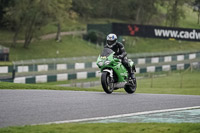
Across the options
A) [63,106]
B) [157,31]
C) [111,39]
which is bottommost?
[63,106]

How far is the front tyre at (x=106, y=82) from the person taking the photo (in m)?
15.4

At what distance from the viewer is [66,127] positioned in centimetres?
874

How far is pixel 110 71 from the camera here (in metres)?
15.6

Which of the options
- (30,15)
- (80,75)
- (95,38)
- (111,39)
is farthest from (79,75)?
(111,39)

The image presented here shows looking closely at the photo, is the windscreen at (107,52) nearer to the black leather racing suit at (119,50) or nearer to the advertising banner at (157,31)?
the black leather racing suit at (119,50)

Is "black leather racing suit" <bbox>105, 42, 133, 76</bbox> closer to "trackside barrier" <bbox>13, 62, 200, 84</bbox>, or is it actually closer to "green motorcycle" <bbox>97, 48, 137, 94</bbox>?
"green motorcycle" <bbox>97, 48, 137, 94</bbox>

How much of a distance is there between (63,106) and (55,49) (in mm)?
49527

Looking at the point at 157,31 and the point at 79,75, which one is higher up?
the point at 157,31

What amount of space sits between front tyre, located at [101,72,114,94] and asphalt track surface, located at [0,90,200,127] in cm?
183

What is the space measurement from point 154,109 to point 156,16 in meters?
74.6

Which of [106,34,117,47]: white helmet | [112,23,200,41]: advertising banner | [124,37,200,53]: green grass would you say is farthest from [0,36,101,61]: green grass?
[106,34,117,47]: white helmet

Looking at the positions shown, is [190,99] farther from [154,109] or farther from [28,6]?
[28,6]

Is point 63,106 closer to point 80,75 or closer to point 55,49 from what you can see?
point 80,75

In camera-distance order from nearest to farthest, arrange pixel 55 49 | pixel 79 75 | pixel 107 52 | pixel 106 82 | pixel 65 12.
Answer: pixel 106 82
pixel 107 52
pixel 79 75
pixel 55 49
pixel 65 12
